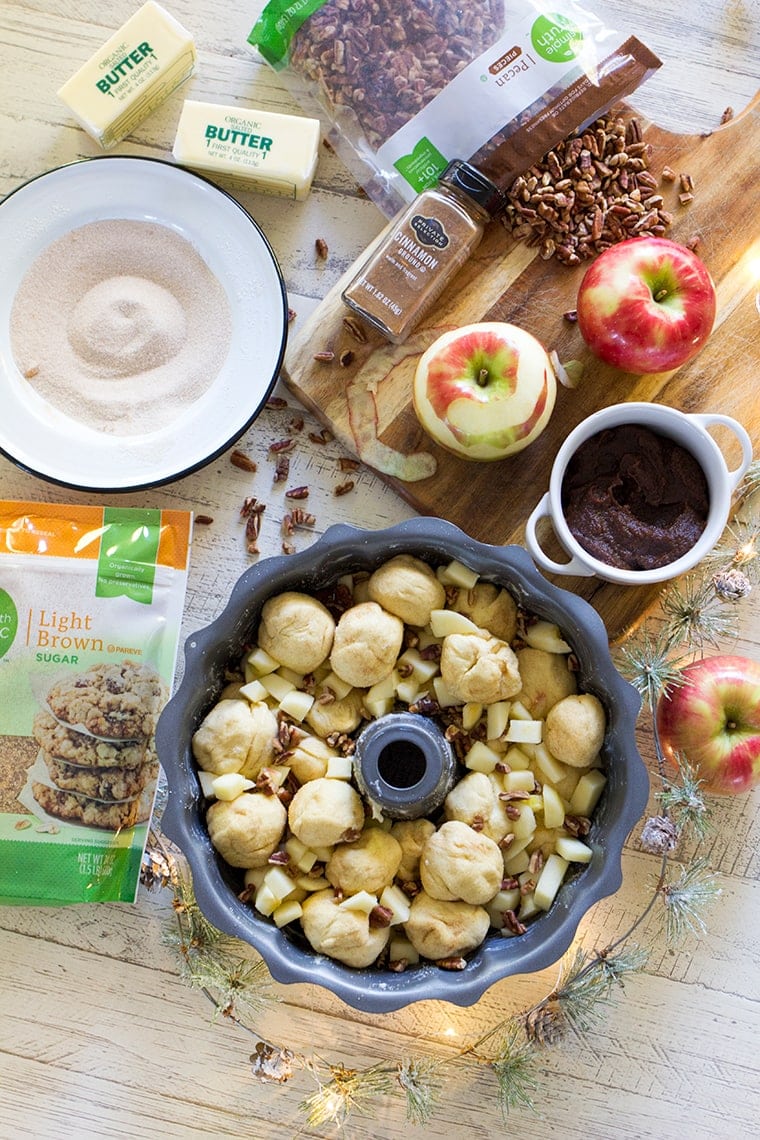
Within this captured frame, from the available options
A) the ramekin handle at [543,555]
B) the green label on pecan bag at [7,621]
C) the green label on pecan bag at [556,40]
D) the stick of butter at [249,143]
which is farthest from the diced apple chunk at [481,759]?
the green label on pecan bag at [556,40]

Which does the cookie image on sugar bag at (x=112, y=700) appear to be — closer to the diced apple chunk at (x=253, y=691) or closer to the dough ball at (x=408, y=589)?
the diced apple chunk at (x=253, y=691)

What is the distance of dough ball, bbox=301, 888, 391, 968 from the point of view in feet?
3.34

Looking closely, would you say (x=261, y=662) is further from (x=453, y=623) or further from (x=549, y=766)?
(x=549, y=766)

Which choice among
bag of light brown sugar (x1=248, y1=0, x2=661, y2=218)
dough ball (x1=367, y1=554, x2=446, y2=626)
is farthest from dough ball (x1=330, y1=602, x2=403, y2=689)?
bag of light brown sugar (x1=248, y1=0, x2=661, y2=218)

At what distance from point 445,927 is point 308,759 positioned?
0.23 meters

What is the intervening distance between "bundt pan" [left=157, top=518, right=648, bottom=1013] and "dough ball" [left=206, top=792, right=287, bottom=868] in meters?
0.02

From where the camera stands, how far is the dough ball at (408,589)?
108 cm

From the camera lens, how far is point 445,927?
1032 millimetres

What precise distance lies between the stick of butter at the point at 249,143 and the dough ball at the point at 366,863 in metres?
0.83

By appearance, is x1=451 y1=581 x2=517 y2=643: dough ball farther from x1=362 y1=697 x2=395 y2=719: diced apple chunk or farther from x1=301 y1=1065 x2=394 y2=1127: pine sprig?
x1=301 y1=1065 x2=394 y2=1127: pine sprig

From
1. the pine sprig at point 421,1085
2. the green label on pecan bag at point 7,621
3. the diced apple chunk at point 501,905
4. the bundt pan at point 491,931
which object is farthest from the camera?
the green label on pecan bag at point 7,621

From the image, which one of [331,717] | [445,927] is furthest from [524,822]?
[331,717]

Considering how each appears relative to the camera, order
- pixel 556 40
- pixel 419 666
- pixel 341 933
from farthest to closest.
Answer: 1. pixel 556 40
2. pixel 419 666
3. pixel 341 933

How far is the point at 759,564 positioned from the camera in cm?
125
